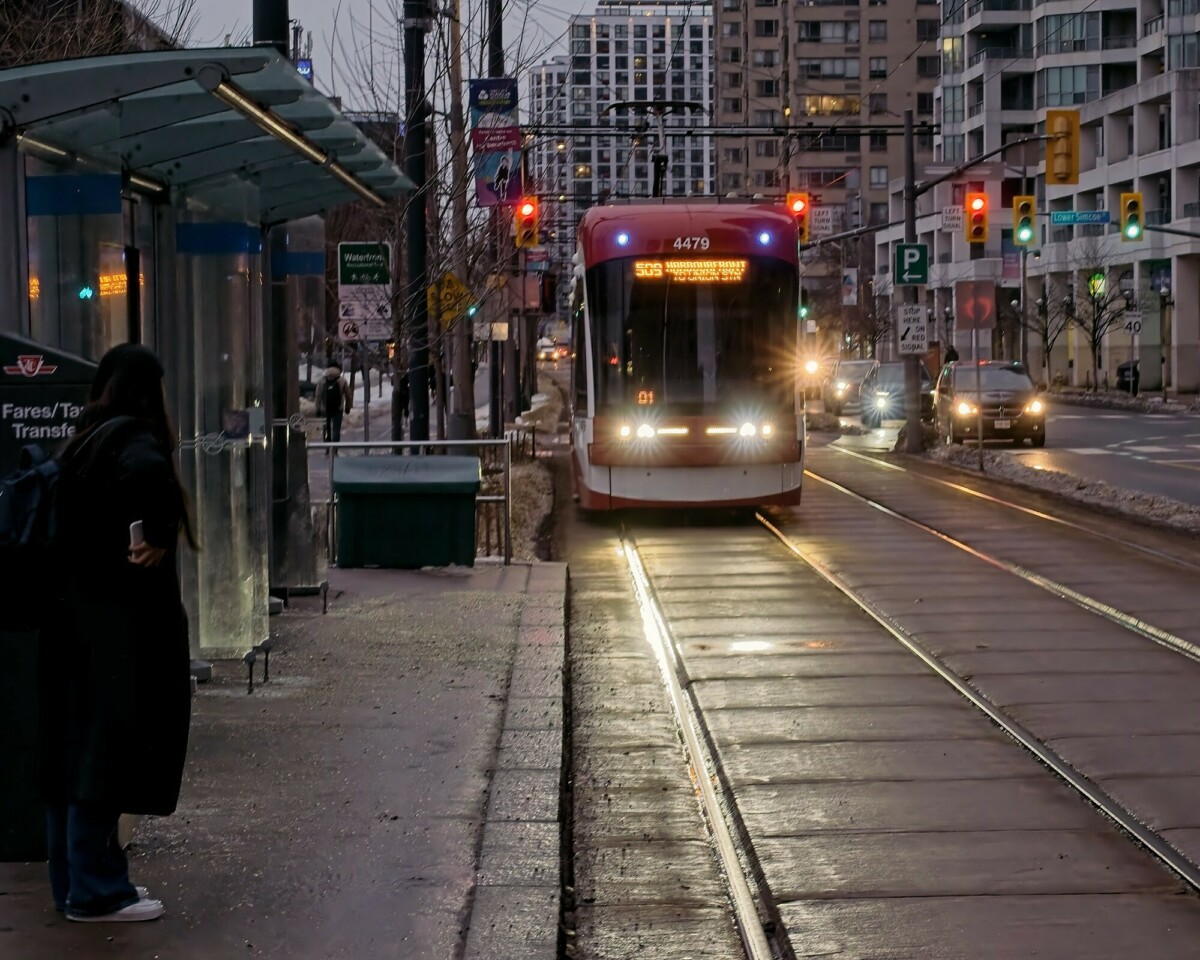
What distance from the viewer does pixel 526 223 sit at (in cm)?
3019

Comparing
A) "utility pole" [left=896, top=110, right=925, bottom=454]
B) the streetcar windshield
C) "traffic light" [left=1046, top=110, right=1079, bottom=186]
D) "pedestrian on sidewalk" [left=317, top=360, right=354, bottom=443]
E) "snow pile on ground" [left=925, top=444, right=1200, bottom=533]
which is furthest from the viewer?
"pedestrian on sidewalk" [left=317, top=360, right=354, bottom=443]

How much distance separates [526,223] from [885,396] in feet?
54.5

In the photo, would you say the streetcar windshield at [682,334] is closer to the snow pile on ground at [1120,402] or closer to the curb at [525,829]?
the curb at [525,829]

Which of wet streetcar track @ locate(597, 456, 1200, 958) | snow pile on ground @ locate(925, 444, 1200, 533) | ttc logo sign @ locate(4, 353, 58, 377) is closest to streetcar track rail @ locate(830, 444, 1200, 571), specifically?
snow pile on ground @ locate(925, 444, 1200, 533)

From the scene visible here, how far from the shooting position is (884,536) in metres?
19.0

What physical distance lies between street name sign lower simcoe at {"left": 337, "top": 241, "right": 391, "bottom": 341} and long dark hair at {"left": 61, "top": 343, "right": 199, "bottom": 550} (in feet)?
45.8

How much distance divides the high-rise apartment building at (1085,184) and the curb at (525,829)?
5415cm

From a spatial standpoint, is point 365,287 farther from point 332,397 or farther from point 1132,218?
point 1132,218

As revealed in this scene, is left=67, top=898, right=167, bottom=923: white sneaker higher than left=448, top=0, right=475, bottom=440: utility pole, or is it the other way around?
left=448, top=0, right=475, bottom=440: utility pole

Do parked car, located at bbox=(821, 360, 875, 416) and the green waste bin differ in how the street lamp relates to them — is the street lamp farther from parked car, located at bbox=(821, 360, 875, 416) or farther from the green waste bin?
the green waste bin

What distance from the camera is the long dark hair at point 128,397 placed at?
5641mm

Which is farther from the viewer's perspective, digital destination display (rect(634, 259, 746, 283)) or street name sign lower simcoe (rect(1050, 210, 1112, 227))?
street name sign lower simcoe (rect(1050, 210, 1112, 227))

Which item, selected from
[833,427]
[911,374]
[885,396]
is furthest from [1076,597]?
[833,427]

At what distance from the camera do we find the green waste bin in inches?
606
